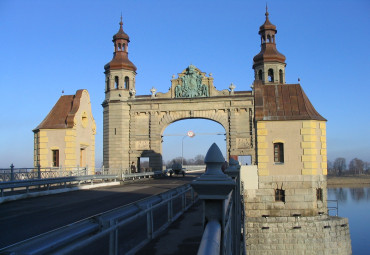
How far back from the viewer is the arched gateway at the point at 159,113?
41.8 meters

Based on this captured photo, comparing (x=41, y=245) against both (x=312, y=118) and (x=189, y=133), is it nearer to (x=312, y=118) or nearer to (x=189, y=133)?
(x=312, y=118)

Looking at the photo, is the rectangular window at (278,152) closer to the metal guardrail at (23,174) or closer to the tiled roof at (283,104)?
the tiled roof at (283,104)

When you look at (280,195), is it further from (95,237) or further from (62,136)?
(95,237)

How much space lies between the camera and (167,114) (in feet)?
141

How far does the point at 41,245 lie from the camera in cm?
341

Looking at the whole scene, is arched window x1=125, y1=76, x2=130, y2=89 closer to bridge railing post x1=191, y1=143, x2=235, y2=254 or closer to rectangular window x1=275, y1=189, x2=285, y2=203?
rectangular window x1=275, y1=189, x2=285, y2=203

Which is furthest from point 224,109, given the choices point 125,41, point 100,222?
point 100,222

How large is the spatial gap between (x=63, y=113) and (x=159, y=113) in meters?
19.2

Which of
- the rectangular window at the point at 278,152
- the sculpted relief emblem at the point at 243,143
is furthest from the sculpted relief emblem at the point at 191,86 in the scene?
the rectangular window at the point at 278,152

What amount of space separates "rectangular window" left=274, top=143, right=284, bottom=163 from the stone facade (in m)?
12.7

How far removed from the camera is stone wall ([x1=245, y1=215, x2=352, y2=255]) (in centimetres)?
2048

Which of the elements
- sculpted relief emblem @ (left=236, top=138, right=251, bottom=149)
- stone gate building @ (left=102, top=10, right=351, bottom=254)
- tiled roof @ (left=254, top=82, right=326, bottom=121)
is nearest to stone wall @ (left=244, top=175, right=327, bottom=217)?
stone gate building @ (left=102, top=10, right=351, bottom=254)

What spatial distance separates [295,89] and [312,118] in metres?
3.77

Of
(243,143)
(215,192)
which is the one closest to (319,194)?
(243,143)
